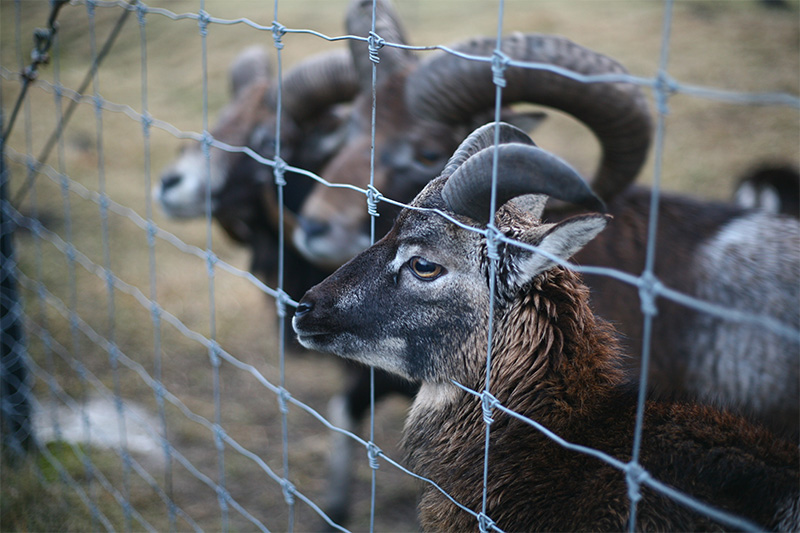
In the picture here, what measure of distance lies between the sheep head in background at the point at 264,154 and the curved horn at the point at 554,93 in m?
1.24

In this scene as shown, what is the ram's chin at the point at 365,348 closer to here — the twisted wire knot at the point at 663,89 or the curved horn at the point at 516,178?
the curved horn at the point at 516,178

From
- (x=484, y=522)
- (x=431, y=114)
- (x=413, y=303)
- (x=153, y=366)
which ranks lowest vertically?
(x=153, y=366)

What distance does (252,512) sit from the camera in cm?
388

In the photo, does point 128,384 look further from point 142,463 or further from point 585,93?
point 585,93

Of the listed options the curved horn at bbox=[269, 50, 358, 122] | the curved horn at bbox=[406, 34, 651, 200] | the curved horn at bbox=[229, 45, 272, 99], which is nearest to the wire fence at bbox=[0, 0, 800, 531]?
the curved horn at bbox=[406, 34, 651, 200]

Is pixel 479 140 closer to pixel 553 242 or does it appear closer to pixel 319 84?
pixel 553 242

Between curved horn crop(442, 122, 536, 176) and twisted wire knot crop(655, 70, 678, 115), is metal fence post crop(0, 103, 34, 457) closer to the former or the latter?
curved horn crop(442, 122, 536, 176)

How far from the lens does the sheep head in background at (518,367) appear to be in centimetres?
154

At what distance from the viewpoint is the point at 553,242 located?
5.55 feet

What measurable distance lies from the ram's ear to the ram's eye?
23 cm

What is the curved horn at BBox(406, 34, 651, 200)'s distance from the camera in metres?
2.93

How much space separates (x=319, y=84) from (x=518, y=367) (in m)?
3.18

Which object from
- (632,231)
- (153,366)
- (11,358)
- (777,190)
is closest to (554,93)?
(632,231)

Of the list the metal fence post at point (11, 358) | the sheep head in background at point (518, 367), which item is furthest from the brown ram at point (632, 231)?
the metal fence post at point (11, 358)
